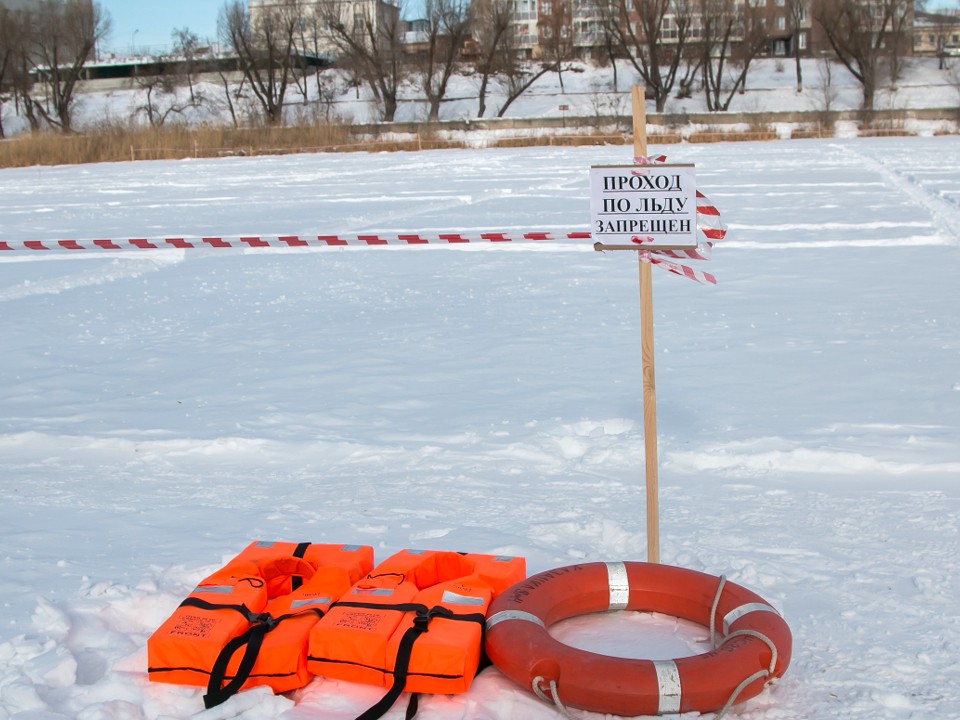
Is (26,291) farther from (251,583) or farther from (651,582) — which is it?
(651,582)

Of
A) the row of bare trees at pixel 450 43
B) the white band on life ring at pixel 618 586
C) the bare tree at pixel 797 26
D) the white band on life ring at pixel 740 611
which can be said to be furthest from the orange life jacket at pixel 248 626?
the bare tree at pixel 797 26

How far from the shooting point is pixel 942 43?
2402 inches

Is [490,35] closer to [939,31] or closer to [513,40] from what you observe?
[513,40]

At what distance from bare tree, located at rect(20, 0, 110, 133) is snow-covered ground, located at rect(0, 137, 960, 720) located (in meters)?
50.1

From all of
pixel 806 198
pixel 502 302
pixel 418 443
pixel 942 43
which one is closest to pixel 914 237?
pixel 806 198

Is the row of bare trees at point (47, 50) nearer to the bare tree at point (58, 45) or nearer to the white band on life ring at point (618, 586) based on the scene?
the bare tree at point (58, 45)

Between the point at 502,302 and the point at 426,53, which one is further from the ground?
the point at 426,53

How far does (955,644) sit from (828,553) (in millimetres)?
747

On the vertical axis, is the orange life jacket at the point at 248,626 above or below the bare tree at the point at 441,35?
below

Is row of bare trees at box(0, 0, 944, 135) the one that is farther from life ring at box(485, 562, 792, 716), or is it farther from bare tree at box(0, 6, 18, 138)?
life ring at box(485, 562, 792, 716)

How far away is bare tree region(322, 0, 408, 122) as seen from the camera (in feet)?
185

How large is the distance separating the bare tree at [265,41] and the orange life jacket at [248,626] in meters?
54.4

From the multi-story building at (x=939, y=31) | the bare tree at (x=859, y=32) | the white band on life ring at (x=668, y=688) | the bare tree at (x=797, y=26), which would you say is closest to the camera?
the white band on life ring at (x=668, y=688)

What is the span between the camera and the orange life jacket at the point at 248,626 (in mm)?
3113
